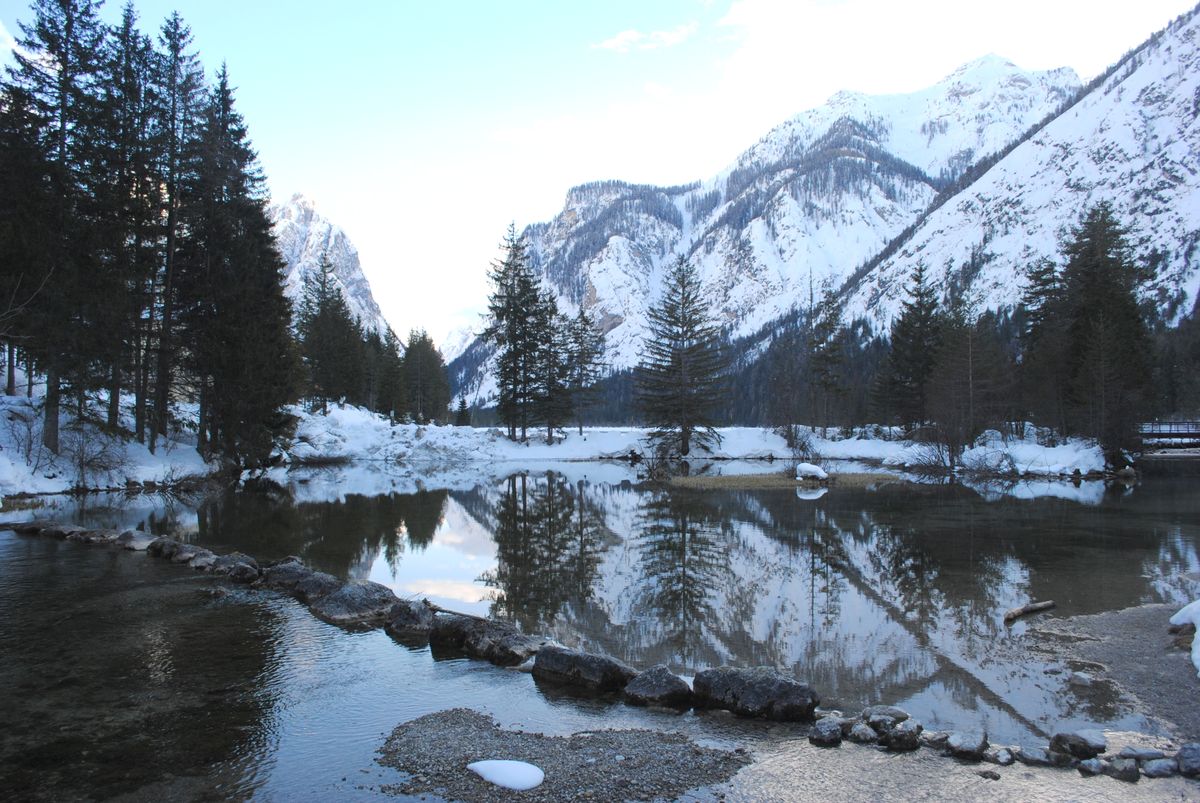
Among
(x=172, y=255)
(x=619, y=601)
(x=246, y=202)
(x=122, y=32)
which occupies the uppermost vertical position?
(x=122, y=32)

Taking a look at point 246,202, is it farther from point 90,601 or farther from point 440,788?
point 440,788

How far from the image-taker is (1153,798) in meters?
4.84

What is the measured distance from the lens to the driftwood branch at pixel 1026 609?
31.8 feet

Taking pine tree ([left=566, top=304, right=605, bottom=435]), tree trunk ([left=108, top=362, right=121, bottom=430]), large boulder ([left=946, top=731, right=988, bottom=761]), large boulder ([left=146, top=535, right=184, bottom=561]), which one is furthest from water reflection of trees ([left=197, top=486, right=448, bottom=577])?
pine tree ([left=566, top=304, right=605, bottom=435])

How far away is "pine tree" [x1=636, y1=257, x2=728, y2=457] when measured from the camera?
4512 centimetres

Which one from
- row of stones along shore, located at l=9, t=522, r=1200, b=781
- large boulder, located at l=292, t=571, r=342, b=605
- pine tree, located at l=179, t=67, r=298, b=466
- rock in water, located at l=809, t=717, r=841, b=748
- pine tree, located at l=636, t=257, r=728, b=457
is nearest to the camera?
row of stones along shore, located at l=9, t=522, r=1200, b=781

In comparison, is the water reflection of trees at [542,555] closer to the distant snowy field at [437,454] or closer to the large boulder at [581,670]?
the large boulder at [581,670]

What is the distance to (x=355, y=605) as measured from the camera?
10250 mm

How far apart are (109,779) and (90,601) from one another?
22.2ft

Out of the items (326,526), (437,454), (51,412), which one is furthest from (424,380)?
(326,526)

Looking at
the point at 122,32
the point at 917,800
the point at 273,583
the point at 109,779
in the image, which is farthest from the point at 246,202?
the point at 917,800

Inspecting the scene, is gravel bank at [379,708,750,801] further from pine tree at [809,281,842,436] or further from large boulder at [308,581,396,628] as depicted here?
pine tree at [809,281,842,436]

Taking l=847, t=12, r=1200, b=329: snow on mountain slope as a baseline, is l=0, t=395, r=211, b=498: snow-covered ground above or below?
below

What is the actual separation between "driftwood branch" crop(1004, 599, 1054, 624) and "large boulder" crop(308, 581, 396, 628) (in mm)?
9205
